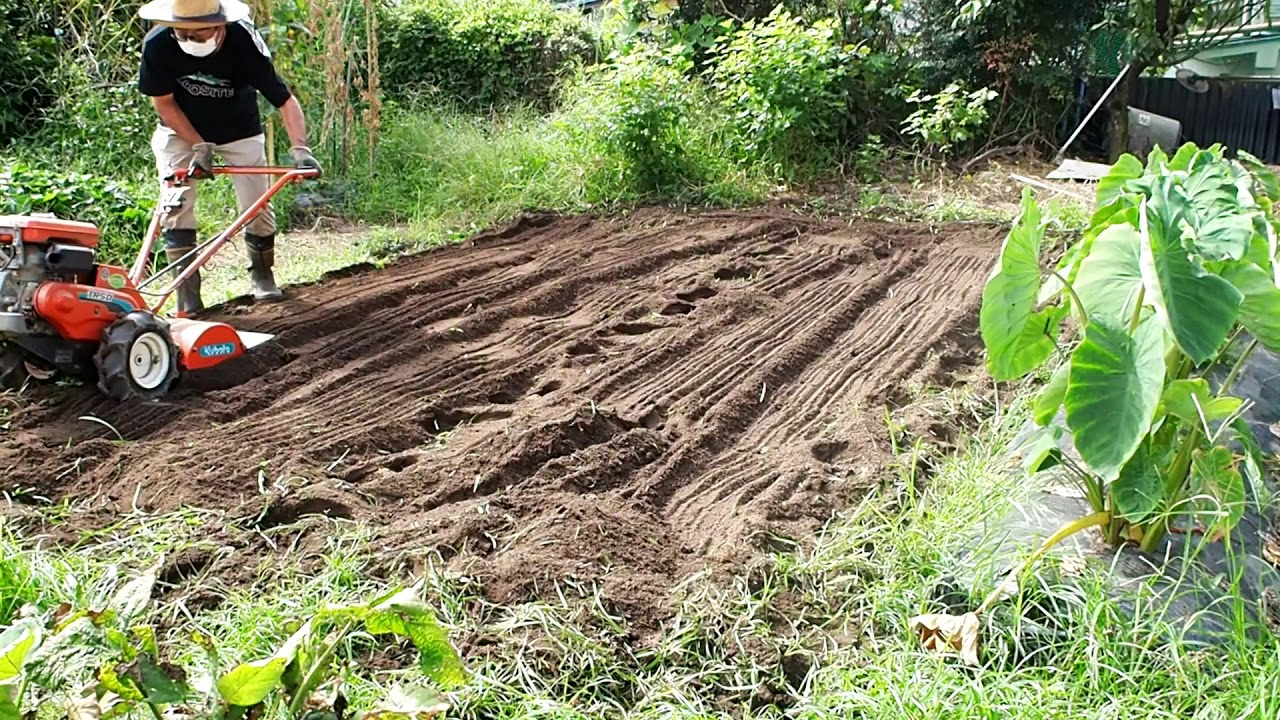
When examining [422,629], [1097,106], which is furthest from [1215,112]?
[422,629]

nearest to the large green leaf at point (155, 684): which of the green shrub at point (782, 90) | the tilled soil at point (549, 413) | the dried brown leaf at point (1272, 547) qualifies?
the tilled soil at point (549, 413)

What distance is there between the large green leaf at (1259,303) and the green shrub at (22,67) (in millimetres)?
9583

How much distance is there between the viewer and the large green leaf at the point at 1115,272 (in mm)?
3230

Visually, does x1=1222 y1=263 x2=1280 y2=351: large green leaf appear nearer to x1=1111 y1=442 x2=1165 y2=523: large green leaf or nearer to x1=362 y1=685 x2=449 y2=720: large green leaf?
x1=1111 y1=442 x2=1165 y2=523: large green leaf

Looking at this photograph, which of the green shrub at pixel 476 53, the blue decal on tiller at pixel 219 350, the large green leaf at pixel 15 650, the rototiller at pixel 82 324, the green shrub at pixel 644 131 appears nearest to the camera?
the large green leaf at pixel 15 650

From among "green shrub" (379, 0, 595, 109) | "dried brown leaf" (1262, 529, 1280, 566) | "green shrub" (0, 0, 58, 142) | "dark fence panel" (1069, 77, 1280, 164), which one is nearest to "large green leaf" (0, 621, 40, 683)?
"dried brown leaf" (1262, 529, 1280, 566)

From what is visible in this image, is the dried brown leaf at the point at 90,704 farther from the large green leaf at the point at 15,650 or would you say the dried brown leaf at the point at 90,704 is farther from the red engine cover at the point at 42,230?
the red engine cover at the point at 42,230

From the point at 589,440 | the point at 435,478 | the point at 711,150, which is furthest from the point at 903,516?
the point at 711,150

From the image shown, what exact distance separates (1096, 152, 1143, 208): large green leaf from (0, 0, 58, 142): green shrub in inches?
346

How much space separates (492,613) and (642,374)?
2.12 metres

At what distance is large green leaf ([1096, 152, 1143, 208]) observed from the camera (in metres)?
4.24

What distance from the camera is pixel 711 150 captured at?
984 centimetres

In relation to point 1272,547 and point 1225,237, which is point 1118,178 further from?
point 1272,547

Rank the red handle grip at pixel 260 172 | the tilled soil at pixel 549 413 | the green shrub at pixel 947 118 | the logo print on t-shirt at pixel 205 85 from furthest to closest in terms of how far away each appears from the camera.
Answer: the green shrub at pixel 947 118 < the logo print on t-shirt at pixel 205 85 < the red handle grip at pixel 260 172 < the tilled soil at pixel 549 413
